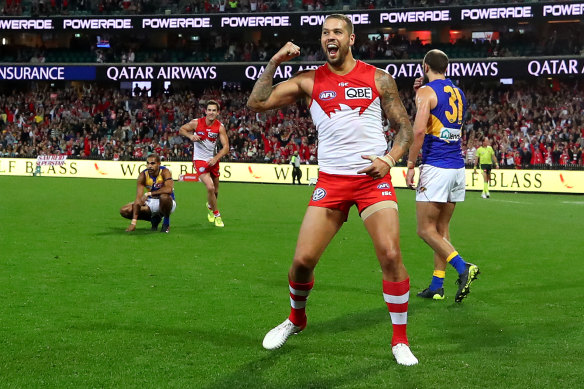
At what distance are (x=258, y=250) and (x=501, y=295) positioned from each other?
15.3 ft

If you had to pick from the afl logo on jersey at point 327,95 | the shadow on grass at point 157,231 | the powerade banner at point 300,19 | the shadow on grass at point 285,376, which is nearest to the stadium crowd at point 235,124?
the powerade banner at point 300,19

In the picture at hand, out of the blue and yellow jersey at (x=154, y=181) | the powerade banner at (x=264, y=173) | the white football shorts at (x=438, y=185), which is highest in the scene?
the white football shorts at (x=438, y=185)

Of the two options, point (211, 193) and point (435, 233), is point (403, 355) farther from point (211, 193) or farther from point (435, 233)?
point (211, 193)

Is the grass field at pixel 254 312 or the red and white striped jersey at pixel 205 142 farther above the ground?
the red and white striped jersey at pixel 205 142

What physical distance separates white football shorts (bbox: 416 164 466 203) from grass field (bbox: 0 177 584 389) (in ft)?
3.54

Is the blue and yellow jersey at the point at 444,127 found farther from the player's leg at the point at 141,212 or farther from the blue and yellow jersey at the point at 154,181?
the player's leg at the point at 141,212

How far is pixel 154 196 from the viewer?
582 inches

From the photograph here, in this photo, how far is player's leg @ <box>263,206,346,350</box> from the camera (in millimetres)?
5926

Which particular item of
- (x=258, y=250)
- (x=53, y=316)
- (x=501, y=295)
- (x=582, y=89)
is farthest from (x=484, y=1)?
(x=53, y=316)

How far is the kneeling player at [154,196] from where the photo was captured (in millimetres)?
14711

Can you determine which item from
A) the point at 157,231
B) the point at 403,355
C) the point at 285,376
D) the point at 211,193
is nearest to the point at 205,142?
the point at 211,193

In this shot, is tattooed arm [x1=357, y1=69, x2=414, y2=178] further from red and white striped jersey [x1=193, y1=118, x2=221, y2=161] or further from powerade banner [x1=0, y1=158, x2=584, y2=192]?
powerade banner [x1=0, y1=158, x2=584, y2=192]

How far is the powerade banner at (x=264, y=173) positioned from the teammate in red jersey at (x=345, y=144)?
86.1ft

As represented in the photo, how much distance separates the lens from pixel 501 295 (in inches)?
349
